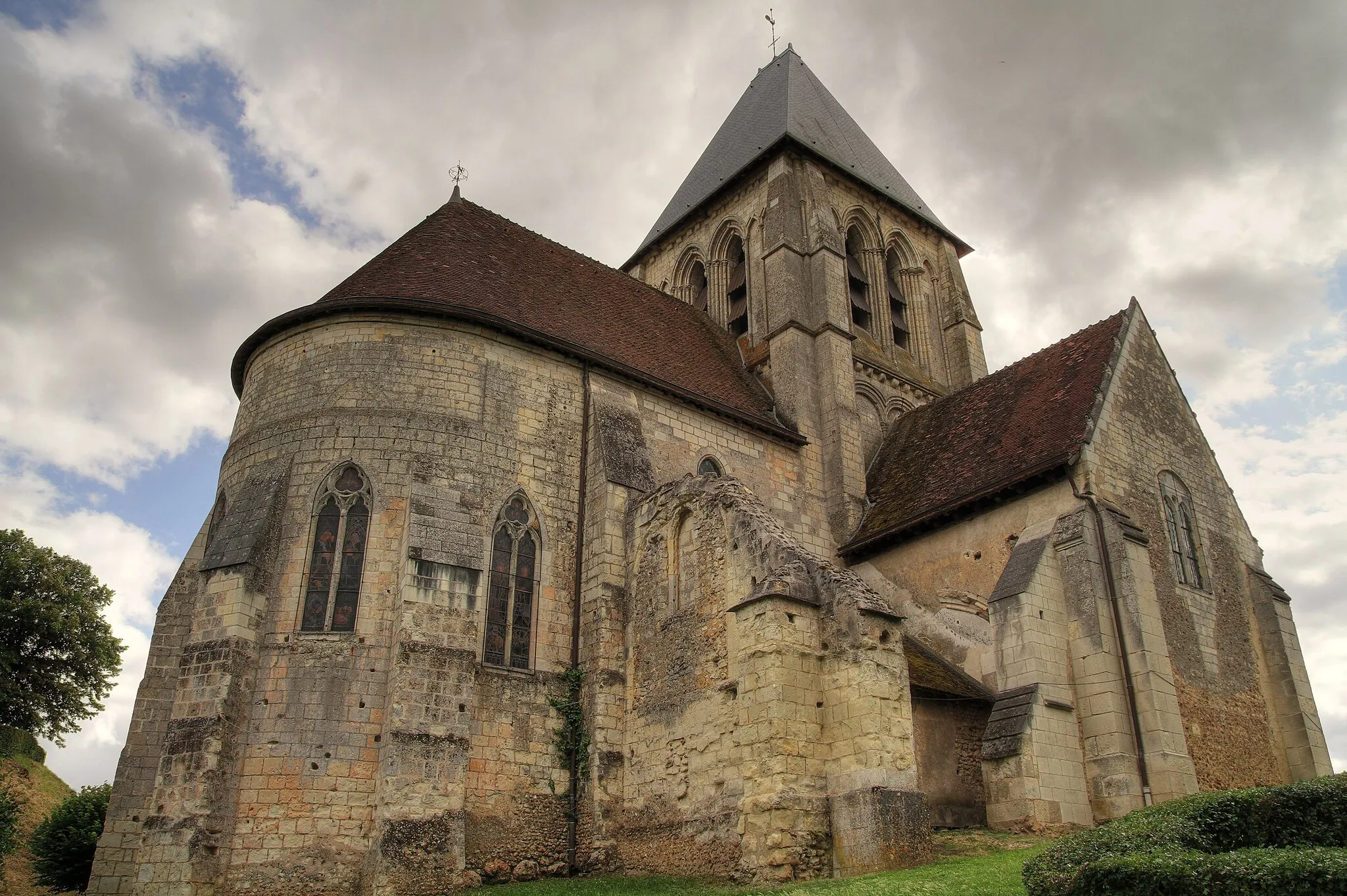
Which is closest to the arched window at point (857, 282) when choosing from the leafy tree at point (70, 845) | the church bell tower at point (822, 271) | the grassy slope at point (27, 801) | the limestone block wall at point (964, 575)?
the church bell tower at point (822, 271)

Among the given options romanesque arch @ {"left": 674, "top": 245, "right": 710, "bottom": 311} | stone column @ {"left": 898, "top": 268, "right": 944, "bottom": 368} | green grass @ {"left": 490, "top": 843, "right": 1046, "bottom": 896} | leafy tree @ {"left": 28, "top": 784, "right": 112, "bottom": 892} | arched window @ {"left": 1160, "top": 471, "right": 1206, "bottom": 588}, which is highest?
romanesque arch @ {"left": 674, "top": 245, "right": 710, "bottom": 311}

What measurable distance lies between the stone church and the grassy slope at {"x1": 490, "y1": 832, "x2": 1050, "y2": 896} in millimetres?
A: 456

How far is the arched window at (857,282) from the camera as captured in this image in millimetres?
25891

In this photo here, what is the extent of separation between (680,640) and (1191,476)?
1086 centimetres

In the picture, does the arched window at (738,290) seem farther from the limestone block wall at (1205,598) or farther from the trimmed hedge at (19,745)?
the trimmed hedge at (19,745)

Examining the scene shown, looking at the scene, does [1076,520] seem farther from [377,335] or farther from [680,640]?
[377,335]

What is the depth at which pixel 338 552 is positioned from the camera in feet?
48.4

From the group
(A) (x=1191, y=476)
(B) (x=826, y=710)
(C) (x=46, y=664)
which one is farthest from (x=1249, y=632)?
(C) (x=46, y=664)

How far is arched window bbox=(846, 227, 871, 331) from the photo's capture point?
25891mm

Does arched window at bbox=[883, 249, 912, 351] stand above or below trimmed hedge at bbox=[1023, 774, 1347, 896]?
above

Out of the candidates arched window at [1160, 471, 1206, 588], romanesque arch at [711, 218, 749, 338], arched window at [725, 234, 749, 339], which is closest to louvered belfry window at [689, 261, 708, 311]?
romanesque arch at [711, 218, 749, 338]

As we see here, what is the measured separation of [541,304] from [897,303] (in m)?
12.6

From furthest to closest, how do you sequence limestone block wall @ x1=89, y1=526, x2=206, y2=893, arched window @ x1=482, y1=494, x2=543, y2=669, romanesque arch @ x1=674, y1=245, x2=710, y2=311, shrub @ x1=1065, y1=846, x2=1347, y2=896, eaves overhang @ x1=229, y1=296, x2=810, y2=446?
1. romanesque arch @ x1=674, y1=245, x2=710, y2=311
2. eaves overhang @ x1=229, y1=296, x2=810, y2=446
3. arched window @ x1=482, y1=494, x2=543, y2=669
4. limestone block wall @ x1=89, y1=526, x2=206, y2=893
5. shrub @ x1=1065, y1=846, x2=1347, y2=896

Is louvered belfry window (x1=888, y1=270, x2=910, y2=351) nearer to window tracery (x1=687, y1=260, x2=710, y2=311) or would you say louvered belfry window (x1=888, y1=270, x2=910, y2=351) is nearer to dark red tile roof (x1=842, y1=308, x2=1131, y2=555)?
dark red tile roof (x1=842, y1=308, x2=1131, y2=555)
